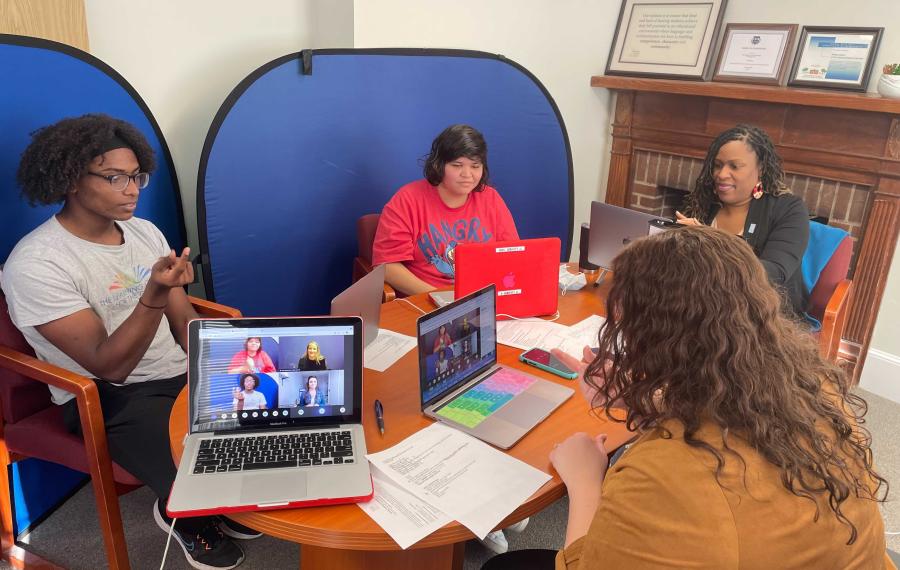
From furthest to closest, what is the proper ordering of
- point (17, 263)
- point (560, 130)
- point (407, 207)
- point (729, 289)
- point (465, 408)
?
point (560, 130)
point (407, 207)
point (17, 263)
point (465, 408)
point (729, 289)

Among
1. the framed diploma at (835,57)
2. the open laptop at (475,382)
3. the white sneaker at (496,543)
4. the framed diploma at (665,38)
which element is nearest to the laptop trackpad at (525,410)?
the open laptop at (475,382)

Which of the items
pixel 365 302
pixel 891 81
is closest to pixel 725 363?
pixel 365 302

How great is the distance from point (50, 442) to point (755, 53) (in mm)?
3275

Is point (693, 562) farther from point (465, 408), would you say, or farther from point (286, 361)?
point (286, 361)

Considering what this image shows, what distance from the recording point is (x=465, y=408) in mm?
1477

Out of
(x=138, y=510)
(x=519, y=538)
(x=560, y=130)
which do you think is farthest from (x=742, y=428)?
(x=560, y=130)

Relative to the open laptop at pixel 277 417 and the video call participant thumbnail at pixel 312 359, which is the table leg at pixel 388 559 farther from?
the video call participant thumbnail at pixel 312 359

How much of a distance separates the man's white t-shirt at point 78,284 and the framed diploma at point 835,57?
285 centimetres

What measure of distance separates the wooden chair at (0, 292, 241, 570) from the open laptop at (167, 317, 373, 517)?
0.46 meters

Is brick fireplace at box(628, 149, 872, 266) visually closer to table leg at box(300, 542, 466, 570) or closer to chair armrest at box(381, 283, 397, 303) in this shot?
chair armrest at box(381, 283, 397, 303)

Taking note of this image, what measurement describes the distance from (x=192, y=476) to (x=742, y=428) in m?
0.91

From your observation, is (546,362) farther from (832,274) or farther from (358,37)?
(358,37)

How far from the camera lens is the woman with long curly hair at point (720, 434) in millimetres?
881

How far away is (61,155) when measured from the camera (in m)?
1.75
